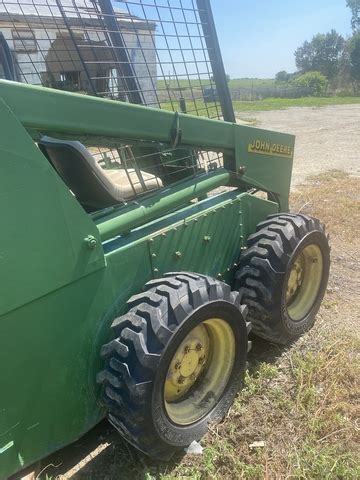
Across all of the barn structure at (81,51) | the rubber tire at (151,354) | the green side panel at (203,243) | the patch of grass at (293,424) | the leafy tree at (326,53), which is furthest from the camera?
the leafy tree at (326,53)

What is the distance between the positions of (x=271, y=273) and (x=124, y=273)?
1.02 metres

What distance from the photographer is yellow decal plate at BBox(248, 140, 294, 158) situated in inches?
133

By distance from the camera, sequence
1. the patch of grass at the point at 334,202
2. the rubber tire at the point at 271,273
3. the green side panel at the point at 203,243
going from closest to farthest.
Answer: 1. the green side panel at the point at 203,243
2. the rubber tire at the point at 271,273
3. the patch of grass at the point at 334,202

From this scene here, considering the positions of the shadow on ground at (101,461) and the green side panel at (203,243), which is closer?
the shadow on ground at (101,461)

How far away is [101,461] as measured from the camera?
2.47 metres

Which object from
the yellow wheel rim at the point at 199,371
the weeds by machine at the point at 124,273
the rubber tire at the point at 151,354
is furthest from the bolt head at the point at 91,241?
the yellow wheel rim at the point at 199,371

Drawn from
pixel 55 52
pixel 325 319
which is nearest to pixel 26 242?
pixel 55 52

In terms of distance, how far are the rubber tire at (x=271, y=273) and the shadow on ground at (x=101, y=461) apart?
0.98 meters

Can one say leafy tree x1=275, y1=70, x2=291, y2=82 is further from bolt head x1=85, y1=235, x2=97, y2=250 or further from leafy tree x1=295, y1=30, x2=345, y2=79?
bolt head x1=85, y1=235, x2=97, y2=250

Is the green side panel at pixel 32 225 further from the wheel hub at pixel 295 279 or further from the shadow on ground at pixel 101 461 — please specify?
the wheel hub at pixel 295 279

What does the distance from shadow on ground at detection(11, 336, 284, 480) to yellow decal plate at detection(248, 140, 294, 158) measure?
201 centimetres

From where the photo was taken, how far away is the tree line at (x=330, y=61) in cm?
4322

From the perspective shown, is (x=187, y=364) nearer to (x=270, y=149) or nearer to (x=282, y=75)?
(x=270, y=149)

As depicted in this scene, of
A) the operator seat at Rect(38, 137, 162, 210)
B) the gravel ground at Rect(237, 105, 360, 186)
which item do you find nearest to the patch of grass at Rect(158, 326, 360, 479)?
the operator seat at Rect(38, 137, 162, 210)
